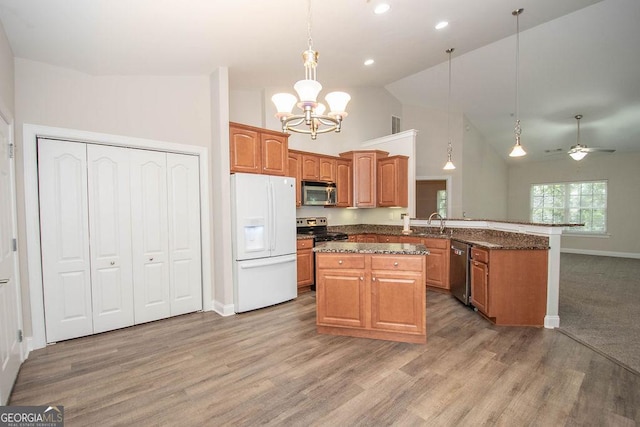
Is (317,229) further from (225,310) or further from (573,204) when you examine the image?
(573,204)

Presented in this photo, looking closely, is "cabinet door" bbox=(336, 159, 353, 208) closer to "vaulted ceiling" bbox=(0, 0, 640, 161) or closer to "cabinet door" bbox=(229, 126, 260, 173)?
"vaulted ceiling" bbox=(0, 0, 640, 161)

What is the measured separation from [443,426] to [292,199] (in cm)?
314

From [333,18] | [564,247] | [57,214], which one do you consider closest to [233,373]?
[57,214]

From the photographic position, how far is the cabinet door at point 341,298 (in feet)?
10.0

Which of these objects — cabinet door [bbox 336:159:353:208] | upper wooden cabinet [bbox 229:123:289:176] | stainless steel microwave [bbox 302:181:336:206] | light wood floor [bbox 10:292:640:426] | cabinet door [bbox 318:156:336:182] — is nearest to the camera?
light wood floor [bbox 10:292:640:426]

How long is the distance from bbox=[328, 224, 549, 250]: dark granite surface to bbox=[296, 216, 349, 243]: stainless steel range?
38 cm

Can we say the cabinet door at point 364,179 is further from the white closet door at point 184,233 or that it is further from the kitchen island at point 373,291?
the white closet door at point 184,233

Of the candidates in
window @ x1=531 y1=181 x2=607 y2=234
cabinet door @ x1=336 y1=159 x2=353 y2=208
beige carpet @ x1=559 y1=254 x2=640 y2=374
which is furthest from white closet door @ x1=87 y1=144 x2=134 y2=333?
window @ x1=531 y1=181 x2=607 y2=234

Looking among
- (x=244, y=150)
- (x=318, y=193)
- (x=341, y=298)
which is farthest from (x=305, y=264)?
(x=244, y=150)

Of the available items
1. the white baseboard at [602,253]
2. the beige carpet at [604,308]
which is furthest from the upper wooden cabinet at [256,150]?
the white baseboard at [602,253]

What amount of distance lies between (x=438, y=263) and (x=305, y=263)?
2098mm

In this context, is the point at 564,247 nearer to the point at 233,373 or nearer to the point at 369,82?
the point at 369,82

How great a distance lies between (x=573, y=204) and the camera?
8469mm

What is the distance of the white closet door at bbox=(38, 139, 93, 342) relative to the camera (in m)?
2.90
